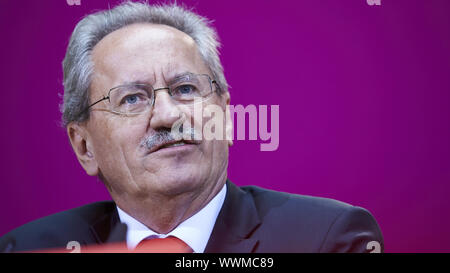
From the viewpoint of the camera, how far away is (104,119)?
8.63 ft

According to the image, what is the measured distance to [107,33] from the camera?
8.87ft

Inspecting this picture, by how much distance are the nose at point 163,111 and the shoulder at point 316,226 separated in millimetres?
538

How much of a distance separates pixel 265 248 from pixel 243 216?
162 millimetres

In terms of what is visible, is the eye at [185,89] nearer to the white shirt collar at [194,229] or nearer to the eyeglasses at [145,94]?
the eyeglasses at [145,94]

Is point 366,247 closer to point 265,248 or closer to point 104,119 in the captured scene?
point 265,248

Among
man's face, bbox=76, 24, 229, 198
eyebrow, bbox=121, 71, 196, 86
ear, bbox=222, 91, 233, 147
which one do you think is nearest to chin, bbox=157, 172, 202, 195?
man's face, bbox=76, 24, 229, 198

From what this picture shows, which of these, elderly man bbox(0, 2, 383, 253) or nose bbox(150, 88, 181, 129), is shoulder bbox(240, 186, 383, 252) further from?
nose bbox(150, 88, 181, 129)

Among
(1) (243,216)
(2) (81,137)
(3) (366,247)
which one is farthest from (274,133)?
(2) (81,137)

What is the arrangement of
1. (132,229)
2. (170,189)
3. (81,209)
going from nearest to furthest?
(170,189), (132,229), (81,209)

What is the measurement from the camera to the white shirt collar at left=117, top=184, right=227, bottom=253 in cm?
261

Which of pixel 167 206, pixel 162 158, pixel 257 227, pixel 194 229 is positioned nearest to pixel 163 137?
pixel 162 158

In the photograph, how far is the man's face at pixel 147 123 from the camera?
2.50 metres

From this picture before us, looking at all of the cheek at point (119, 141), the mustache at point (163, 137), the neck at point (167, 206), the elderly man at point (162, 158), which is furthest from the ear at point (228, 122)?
the cheek at point (119, 141)

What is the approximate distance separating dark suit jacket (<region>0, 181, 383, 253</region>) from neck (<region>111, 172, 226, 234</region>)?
10 centimetres
